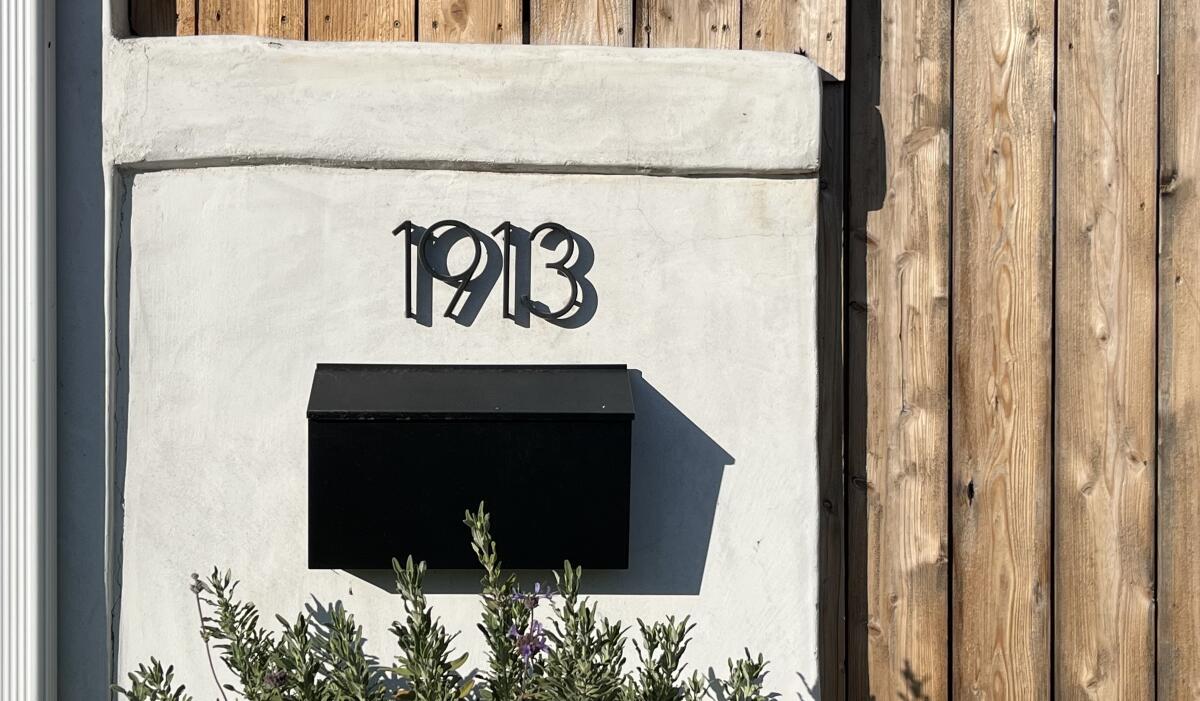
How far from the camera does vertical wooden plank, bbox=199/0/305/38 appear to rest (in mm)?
2297

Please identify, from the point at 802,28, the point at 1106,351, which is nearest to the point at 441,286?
the point at 802,28

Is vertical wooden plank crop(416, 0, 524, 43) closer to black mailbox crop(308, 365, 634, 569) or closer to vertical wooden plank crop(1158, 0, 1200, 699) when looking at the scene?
black mailbox crop(308, 365, 634, 569)

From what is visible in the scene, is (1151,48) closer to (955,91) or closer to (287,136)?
(955,91)

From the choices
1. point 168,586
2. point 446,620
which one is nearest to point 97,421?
point 168,586

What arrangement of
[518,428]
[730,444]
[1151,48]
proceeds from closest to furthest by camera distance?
1. [518,428]
2. [730,444]
3. [1151,48]

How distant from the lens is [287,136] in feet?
7.10

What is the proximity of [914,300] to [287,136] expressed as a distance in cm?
152

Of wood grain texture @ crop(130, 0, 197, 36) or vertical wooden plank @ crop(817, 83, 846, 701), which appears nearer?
wood grain texture @ crop(130, 0, 197, 36)

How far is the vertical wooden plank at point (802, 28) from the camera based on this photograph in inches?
91.6

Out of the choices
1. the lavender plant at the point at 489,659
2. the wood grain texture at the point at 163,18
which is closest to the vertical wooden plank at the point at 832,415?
the lavender plant at the point at 489,659

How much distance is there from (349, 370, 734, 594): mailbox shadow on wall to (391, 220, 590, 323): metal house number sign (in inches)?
9.7

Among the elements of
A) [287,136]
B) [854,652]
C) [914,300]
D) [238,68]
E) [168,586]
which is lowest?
[854,652]

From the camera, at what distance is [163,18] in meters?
2.30

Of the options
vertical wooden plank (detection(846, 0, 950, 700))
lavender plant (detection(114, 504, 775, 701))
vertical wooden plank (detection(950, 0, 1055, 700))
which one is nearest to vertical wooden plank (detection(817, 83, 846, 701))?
vertical wooden plank (detection(846, 0, 950, 700))
